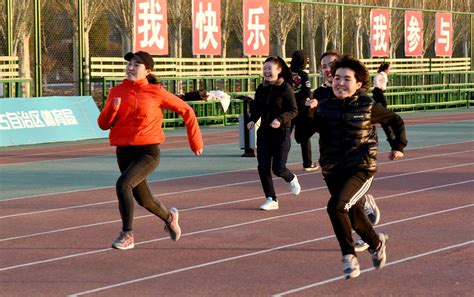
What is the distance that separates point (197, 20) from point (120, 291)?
936 inches

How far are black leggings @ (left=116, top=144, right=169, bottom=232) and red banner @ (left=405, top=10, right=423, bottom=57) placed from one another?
31854mm

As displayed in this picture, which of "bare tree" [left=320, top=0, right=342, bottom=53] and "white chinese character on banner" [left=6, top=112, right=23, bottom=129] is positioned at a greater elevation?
"bare tree" [left=320, top=0, right=342, bottom=53]

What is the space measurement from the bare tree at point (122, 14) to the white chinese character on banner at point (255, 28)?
15204mm

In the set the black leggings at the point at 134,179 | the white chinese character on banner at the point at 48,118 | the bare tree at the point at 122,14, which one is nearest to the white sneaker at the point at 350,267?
the black leggings at the point at 134,179

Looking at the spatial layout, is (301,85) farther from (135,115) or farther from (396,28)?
(396,28)

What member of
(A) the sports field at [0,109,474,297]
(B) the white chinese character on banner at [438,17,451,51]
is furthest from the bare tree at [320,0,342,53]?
(A) the sports field at [0,109,474,297]

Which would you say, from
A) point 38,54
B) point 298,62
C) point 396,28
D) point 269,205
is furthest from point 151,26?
point 396,28

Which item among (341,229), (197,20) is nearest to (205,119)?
(197,20)

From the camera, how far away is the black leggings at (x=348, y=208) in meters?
8.72

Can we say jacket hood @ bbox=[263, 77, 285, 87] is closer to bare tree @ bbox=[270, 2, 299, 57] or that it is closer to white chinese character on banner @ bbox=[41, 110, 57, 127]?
white chinese character on banner @ bbox=[41, 110, 57, 127]

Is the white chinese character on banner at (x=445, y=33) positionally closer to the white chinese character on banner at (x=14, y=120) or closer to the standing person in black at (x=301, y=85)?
the white chinese character on banner at (x=14, y=120)

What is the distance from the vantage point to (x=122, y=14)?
49.1 meters

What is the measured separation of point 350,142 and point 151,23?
2119cm

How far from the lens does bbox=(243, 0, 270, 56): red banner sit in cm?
3325
